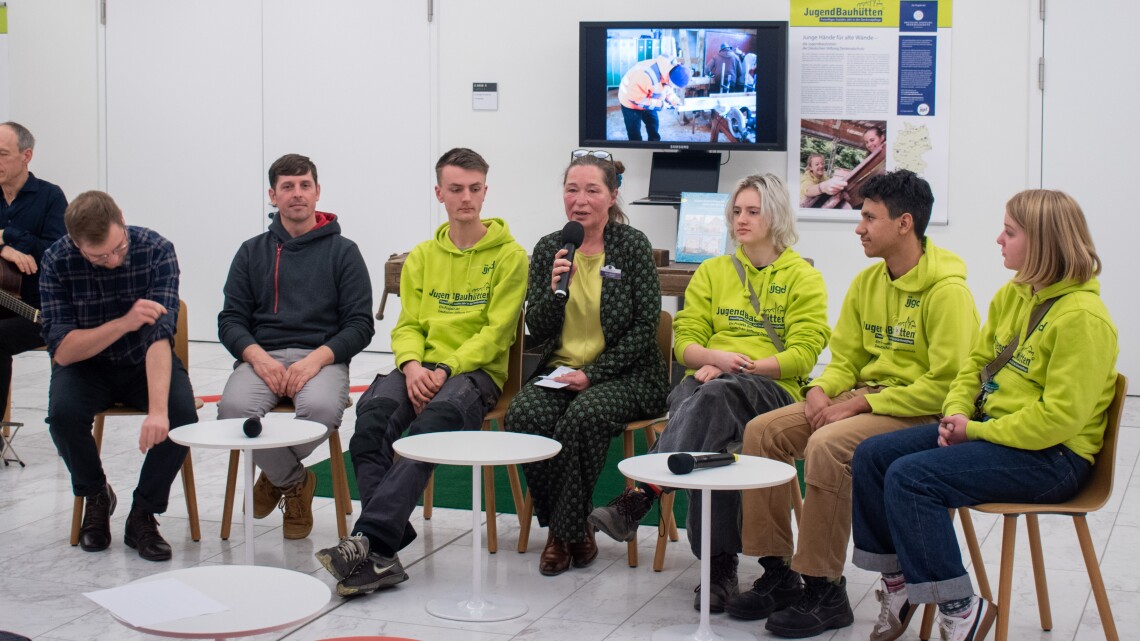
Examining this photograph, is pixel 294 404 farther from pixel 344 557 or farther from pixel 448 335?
pixel 344 557

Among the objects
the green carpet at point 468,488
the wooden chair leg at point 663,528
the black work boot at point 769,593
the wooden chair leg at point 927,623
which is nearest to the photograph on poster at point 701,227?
the green carpet at point 468,488

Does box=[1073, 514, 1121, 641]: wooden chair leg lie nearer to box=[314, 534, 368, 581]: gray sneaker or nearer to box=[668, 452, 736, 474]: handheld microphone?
box=[668, 452, 736, 474]: handheld microphone

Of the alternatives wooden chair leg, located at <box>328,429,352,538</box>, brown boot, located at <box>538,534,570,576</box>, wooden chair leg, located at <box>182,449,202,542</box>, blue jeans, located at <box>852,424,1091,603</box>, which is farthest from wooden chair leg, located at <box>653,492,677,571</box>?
wooden chair leg, located at <box>182,449,202,542</box>

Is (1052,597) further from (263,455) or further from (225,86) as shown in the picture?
(225,86)

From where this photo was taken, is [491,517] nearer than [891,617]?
No

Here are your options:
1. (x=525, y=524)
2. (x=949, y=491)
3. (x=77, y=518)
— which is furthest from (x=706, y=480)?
(x=77, y=518)

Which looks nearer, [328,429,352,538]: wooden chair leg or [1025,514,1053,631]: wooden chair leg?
[1025,514,1053,631]: wooden chair leg

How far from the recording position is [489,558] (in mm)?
3615

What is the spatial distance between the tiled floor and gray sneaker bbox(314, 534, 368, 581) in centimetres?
9

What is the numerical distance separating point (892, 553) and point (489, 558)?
124 cm

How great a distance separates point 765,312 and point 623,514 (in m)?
0.72

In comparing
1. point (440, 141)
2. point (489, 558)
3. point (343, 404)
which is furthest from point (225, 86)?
point (489, 558)

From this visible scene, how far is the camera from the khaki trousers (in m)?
2.95

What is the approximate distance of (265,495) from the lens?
3.91 m
